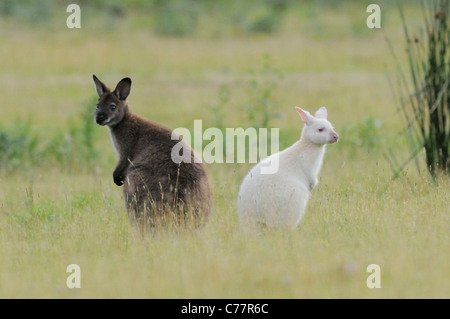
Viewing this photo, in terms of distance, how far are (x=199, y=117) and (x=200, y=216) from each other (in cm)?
1093

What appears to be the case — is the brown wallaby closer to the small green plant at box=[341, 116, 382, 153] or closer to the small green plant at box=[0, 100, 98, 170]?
the small green plant at box=[0, 100, 98, 170]

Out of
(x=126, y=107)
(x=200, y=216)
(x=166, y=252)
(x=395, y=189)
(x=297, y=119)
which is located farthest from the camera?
(x=297, y=119)

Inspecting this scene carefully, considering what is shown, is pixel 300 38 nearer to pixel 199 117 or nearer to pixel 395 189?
pixel 199 117

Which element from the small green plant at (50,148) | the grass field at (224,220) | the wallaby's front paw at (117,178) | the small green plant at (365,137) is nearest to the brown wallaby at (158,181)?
the wallaby's front paw at (117,178)

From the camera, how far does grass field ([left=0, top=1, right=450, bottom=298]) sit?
6.31 metres

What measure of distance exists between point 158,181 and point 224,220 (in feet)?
3.09

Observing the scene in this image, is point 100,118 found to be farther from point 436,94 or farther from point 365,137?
point 365,137

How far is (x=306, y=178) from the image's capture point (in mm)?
8094

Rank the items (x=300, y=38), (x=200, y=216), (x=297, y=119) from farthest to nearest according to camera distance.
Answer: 1. (x=300, y=38)
2. (x=297, y=119)
3. (x=200, y=216)

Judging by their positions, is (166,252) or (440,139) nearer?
(166,252)

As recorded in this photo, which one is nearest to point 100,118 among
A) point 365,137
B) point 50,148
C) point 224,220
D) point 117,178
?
point 117,178

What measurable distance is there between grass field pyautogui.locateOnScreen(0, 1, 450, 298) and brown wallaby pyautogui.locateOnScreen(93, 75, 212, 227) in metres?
0.23
